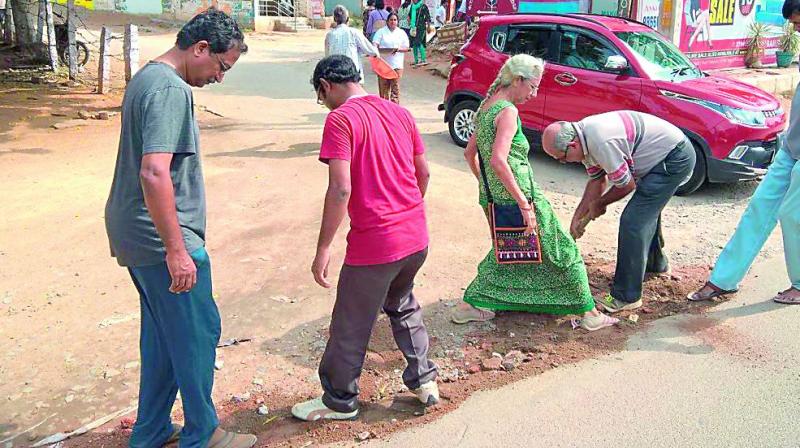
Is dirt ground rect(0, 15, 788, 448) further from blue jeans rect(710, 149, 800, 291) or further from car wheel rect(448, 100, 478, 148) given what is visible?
blue jeans rect(710, 149, 800, 291)

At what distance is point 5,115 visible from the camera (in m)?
11.2

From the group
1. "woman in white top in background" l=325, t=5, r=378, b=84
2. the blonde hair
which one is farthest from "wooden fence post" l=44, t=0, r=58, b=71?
the blonde hair

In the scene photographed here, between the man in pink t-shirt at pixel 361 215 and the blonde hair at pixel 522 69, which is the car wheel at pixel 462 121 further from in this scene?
the man in pink t-shirt at pixel 361 215

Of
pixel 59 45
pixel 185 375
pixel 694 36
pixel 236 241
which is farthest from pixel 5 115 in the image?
pixel 694 36

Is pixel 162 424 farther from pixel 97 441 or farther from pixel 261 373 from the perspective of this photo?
pixel 261 373

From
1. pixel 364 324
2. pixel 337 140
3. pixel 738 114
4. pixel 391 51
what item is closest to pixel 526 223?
pixel 364 324

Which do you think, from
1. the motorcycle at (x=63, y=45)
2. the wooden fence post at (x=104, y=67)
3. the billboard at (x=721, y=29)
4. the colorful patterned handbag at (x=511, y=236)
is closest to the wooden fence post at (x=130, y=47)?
the wooden fence post at (x=104, y=67)

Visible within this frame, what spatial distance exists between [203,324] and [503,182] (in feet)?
6.41

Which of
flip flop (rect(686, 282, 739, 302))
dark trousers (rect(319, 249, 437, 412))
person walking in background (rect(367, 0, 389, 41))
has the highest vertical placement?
person walking in background (rect(367, 0, 389, 41))

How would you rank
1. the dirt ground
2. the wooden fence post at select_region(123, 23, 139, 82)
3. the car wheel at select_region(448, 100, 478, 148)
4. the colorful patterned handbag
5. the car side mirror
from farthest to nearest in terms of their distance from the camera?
the wooden fence post at select_region(123, 23, 139, 82)
the car wheel at select_region(448, 100, 478, 148)
the car side mirror
the colorful patterned handbag
the dirt ground

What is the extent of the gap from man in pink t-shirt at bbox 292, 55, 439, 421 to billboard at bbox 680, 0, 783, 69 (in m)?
15.3

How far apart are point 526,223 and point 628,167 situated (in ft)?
2.49

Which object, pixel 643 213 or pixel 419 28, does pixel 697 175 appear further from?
pixel 419 28

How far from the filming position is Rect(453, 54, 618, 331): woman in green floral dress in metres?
4.16
